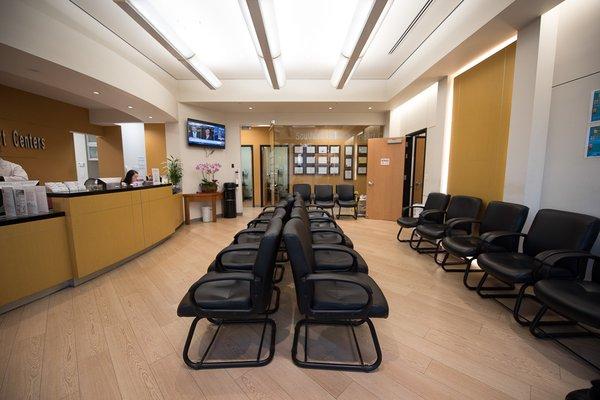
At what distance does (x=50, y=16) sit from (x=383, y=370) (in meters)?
4.82

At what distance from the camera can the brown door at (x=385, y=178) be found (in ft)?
18.8

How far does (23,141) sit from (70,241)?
405cm

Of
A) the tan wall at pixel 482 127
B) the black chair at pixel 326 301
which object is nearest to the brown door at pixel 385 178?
the tan wall at pixel 482 127

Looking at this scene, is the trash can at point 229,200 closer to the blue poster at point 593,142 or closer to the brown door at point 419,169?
the brown door at point 419,169

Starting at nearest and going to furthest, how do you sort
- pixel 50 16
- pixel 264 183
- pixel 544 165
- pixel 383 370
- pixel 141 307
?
pixel 383 370 → pixel 141 307 → pixel 544 165 → pixel 50 16 → pixel 264 183

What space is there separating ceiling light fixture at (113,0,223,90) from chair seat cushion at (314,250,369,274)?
291 cm

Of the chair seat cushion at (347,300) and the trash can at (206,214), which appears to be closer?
the chair seat cushion at (347,300)

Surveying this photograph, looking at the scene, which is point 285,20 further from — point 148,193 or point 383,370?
point 383,370

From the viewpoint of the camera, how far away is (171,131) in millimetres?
5465

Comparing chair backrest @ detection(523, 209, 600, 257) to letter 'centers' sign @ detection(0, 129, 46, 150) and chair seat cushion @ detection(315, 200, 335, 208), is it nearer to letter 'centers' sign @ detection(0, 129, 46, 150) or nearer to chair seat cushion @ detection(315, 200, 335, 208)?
chair seat cushion @ detection(315, 200, 335, 208)

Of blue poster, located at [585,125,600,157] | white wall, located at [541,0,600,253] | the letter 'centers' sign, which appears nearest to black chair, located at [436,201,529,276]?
white wall, located at [541,0,600,253]

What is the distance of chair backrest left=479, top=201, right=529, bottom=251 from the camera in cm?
247

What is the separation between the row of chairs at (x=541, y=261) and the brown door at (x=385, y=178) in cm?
268

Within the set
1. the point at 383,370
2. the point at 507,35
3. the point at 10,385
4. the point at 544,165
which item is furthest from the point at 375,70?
the point at 10,385
